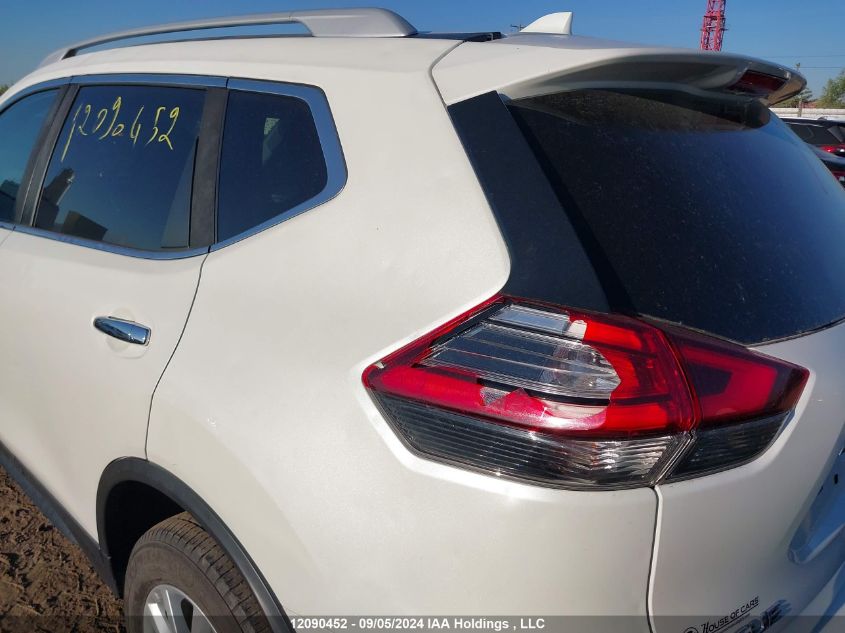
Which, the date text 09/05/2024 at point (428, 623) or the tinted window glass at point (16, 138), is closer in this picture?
the date text 09/05/2024 at point (428, 623)

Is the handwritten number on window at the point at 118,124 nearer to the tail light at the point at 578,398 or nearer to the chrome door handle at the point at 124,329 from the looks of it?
the chrome door handle at the point at 124,329

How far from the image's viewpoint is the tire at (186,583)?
149 centimetres

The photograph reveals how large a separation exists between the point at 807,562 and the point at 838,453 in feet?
0.77

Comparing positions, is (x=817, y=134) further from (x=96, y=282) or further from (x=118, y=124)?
(x=96, y=282)

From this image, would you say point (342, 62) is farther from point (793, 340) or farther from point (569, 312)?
point (793, 340)

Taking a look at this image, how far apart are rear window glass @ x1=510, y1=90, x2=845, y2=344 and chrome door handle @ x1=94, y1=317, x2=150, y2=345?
102cm

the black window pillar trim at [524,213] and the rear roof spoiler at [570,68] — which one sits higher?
the rear roof spoiler at [570,68]

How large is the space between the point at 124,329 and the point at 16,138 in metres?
1.59

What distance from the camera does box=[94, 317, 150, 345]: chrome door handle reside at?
5.62ft

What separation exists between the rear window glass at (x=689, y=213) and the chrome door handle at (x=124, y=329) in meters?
1.02

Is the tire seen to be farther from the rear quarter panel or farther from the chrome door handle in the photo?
the chrome door handle

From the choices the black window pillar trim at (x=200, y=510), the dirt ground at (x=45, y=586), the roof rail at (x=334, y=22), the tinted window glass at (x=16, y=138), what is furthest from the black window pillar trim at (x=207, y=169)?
the dirt ground at (x=45, y=586)

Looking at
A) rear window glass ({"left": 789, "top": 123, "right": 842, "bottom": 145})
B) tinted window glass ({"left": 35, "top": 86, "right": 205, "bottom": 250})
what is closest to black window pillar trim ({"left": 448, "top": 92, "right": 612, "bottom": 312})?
tinted window glass ({"left": 35, "top": 86, "right": 205, "bottom": 250})

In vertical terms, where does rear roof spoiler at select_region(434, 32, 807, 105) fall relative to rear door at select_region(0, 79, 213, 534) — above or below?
above
